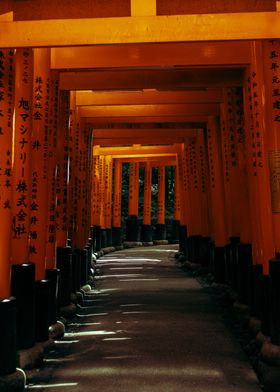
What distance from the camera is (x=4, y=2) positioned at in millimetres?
4637

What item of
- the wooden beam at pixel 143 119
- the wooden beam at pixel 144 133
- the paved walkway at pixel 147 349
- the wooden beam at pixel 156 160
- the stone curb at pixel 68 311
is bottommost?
the paved walkway at pixel 147 349

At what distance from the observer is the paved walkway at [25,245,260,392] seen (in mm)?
4520

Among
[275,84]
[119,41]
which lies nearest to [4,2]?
[119,41]

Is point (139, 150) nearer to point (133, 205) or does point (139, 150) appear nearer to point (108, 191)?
point (108, 191)

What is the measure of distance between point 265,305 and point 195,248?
26.6 ft

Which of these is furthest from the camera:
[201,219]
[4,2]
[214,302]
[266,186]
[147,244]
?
[147,244]

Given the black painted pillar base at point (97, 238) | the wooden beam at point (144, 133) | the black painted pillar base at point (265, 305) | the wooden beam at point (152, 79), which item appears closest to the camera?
the black painted pillar base at point (265, 305)

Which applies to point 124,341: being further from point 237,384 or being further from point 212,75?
point 212,75

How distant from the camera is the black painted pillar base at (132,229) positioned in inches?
846

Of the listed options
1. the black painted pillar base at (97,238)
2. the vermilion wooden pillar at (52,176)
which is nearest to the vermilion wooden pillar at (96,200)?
the black painted pillar base at (97,238)

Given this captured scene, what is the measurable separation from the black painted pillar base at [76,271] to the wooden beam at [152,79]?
3035 mm

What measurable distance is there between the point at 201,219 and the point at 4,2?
9.13 m

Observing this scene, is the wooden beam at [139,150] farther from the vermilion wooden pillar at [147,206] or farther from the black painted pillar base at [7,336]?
the black painted pillar base at [7,336]

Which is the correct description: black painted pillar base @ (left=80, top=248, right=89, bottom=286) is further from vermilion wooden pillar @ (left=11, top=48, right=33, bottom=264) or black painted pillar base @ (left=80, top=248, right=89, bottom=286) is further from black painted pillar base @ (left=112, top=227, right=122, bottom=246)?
black painted pillar base @ (left=112, top=227, right=122, bottom=246)
